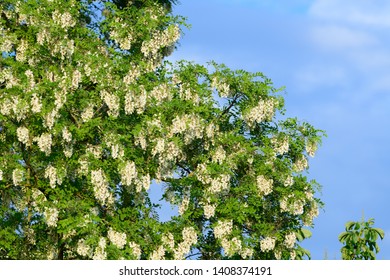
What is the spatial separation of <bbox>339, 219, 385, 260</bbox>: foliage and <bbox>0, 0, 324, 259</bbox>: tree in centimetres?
747

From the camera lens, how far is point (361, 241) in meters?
32.5

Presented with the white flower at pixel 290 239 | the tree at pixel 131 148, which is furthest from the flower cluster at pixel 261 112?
the white flower at pixel 290 239

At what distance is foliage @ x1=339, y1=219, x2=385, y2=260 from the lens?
106 feet

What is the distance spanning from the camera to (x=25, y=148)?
24172 millimetres

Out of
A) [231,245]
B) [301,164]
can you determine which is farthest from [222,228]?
[301,164]

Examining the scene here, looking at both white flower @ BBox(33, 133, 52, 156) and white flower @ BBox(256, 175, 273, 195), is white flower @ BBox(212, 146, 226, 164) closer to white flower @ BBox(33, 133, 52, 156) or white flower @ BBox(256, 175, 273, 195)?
white flower @ BBox(256, 175, 273, 195)

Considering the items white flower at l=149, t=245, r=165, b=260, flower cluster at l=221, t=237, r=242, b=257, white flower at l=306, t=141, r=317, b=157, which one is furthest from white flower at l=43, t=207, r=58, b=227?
white flower at l=306, t=141, r=317, b=157

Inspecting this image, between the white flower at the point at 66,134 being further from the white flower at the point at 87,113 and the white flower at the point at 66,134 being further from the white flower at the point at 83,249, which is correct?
the white flower at the point at 83,249

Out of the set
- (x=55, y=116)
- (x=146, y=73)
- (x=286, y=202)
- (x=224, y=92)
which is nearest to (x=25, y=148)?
(x=55, y=116)

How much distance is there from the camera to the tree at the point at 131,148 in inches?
896

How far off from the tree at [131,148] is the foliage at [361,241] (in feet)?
24.5

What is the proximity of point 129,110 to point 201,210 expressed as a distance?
3.78 meters
